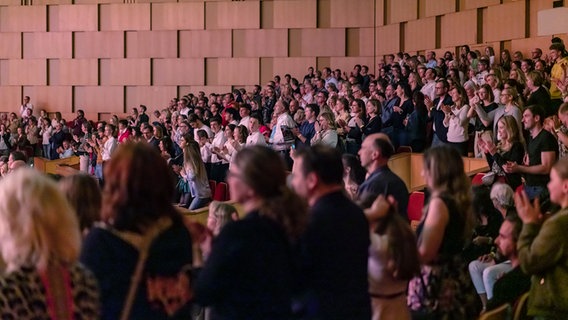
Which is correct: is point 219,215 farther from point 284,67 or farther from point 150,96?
point 150,96

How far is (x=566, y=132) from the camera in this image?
704 centimetres

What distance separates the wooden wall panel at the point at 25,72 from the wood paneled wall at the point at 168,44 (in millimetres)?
25

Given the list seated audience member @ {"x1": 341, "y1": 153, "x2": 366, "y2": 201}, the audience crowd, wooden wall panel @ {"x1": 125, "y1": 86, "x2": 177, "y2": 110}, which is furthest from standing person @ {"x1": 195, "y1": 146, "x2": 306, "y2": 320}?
wooden wall panel @ {"x1": 125, "y1": 86, "x2": 177, "y2": 110}

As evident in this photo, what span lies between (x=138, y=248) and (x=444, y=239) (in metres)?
1.59

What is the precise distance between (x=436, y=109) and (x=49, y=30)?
1424 cm

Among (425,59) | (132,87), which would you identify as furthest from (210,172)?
(132,87)

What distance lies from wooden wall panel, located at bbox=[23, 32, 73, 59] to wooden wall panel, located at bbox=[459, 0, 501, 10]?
9.93 m

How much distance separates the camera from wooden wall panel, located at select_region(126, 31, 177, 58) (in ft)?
72.3

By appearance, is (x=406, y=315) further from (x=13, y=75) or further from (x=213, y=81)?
(x=13, y=75)

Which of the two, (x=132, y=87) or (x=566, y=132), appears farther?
(x=132, y=87)

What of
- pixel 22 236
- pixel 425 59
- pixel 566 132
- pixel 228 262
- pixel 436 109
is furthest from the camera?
pixel 425 59

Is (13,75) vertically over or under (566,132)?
over

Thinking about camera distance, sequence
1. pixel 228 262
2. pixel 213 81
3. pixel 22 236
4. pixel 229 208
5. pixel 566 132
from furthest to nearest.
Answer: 1. pixel 213 81
2. pixel 566 132
3. pixel 229 208
4. pixel 228 262
5. pixel 22 236

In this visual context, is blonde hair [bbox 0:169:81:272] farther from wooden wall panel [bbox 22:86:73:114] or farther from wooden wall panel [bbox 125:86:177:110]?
wooden wall panel [bbox 22:86:73:114]
